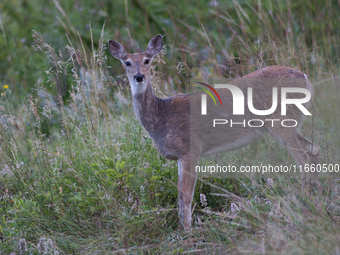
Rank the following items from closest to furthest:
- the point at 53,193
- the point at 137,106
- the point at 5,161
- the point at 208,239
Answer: the point at 208,239 < the point at 53,193 < the point at 137,106 < the point at 5,161

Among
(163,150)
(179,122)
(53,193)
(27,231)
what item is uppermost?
(179,122)

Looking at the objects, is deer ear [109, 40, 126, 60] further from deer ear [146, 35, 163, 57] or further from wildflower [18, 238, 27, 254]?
wildflower [18, 238, 27, 254]

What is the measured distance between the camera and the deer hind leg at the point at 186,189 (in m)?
3.78

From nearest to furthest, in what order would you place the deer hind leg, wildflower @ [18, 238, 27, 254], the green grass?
1. the green grass
2. wildflower @ [18, 238, 27, 254]
3. the deer hind leg

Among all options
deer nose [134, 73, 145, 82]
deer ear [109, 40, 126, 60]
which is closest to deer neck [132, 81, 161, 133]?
deer nose [134, 73, 145, 82]

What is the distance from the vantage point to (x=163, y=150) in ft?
13.3

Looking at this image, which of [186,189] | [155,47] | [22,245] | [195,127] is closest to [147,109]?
[195,127]

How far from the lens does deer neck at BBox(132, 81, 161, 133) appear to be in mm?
4211

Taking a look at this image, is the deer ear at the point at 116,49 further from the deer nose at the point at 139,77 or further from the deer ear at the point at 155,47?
the deer nose at the point at 139,77

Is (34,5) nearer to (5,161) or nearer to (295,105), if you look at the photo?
(5,161)

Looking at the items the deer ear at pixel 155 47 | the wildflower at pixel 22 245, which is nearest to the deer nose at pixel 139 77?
the deer ear at pixel 155 47

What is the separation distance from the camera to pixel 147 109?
166 inches

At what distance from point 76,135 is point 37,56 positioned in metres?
3.82

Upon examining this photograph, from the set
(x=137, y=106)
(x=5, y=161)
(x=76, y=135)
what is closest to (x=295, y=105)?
(x=137, y=106)
